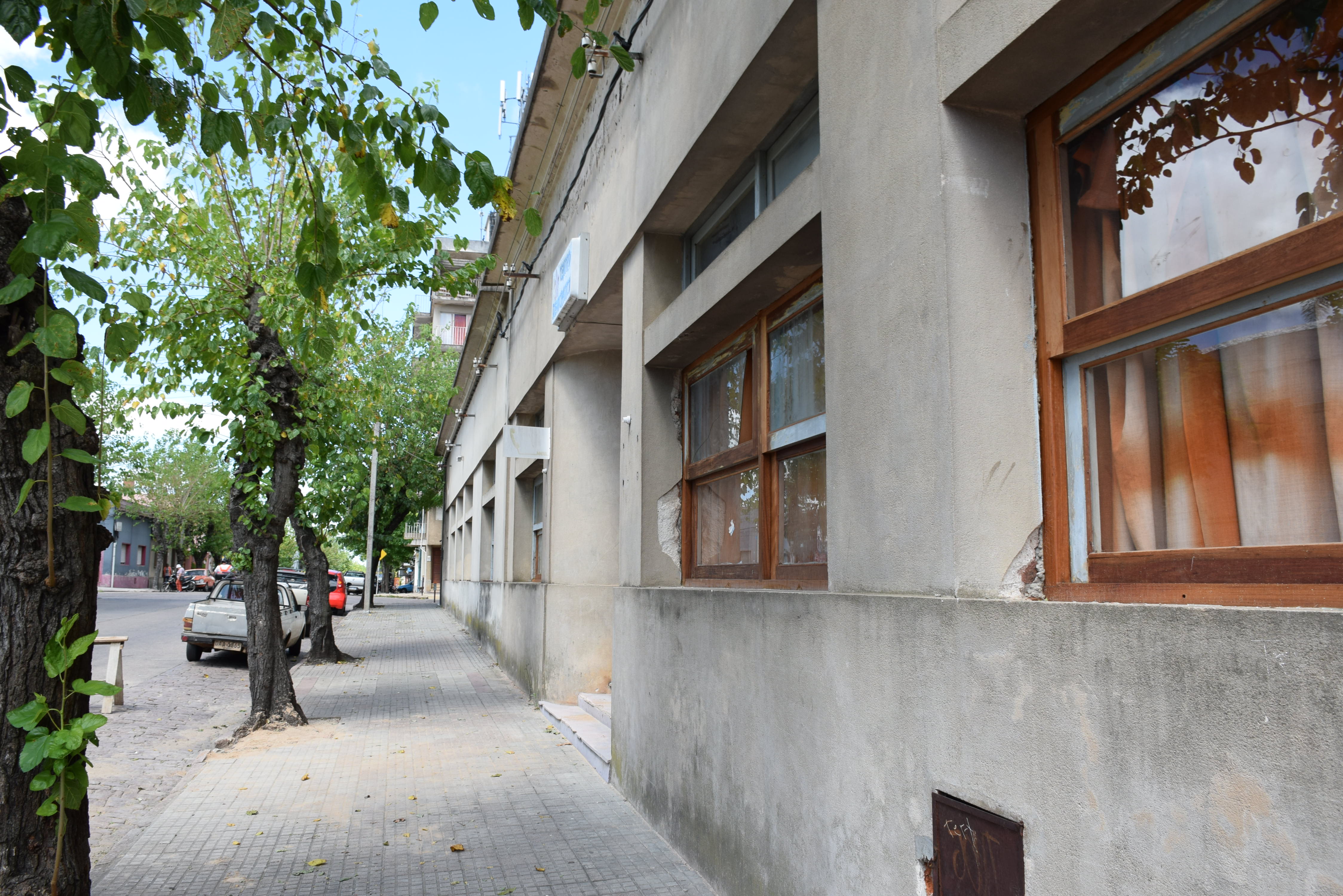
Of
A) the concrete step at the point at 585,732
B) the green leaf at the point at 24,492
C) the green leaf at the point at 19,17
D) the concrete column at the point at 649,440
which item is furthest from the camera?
the concrete step at the point at 585,732

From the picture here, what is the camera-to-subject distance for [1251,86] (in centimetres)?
220

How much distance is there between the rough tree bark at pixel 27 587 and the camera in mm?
3412

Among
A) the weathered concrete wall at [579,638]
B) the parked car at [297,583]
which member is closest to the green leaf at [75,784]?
the weathered concrete wall at [579,638]

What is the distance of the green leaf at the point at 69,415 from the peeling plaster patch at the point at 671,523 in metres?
Result: 3.78

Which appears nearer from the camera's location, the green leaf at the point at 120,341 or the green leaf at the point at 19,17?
the green leaf at the point at 19,17

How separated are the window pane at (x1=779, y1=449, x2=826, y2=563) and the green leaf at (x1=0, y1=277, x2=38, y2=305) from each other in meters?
3.21

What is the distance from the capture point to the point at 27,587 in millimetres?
3514

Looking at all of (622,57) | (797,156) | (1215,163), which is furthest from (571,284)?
(1215,163)

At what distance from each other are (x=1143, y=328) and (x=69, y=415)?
3.64m

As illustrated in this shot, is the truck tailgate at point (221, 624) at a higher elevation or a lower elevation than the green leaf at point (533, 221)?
lower

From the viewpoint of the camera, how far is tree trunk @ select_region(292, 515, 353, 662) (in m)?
16.4

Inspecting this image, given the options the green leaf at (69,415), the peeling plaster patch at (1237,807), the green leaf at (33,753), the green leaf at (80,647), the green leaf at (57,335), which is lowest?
the green leaf at (33,753)

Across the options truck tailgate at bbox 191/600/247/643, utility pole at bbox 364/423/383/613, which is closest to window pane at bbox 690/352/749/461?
truck tailgate at bbox 191/600/247/643

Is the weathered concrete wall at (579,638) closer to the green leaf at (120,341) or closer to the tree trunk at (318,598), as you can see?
the green leaf at (120,341)
